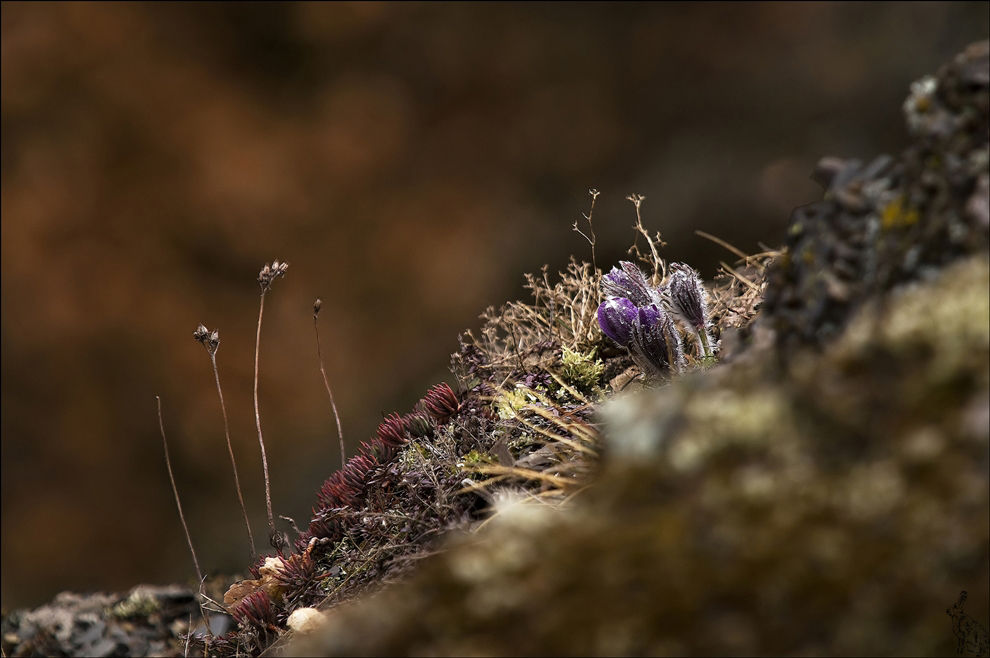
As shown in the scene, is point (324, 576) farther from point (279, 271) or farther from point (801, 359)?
point (801, 359)

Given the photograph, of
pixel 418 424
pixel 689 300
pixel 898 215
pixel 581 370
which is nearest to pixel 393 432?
pixel 418 424

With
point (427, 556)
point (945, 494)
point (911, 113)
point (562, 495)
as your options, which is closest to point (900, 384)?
point (945, 494)

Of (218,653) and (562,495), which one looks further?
(218,653)

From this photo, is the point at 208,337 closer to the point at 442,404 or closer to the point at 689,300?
the point at 442,404

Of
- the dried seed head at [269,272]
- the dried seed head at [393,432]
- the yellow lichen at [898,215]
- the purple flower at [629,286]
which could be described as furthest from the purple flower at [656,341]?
the dried seed head at [269,272]

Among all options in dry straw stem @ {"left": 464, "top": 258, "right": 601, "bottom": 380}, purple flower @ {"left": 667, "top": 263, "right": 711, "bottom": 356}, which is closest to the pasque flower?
purple flower @ {"left": 667, "top": 263, "right": 711, "bottom": 356}

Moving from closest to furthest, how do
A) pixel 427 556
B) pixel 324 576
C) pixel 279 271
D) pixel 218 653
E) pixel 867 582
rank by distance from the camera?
pixel 867 582
pixel 427 556
pixel 324 576
pixel 218 653
pixel 279 271
